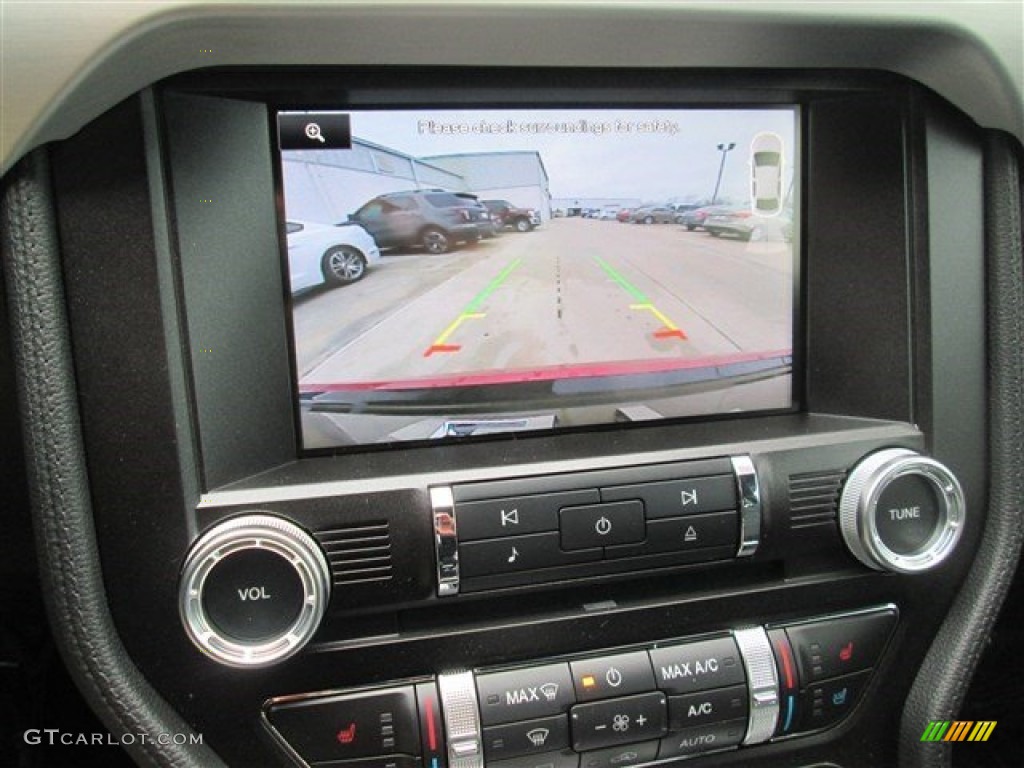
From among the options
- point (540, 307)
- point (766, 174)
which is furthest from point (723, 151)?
point (540, 307)

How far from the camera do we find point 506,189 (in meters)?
0.99

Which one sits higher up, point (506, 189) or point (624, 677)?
point (506, 189)

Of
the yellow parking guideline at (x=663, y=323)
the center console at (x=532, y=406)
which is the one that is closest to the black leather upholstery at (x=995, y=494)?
the center console at (x=532, y=406)

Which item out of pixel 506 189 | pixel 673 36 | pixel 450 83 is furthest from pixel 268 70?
pixel 673 36

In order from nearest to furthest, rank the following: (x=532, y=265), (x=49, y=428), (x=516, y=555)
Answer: (x=49, y=428)
(x=516, y=555)
(x=532, y=265)

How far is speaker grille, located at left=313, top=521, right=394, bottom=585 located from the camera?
88cm

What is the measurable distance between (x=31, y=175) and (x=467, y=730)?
0.76 metres

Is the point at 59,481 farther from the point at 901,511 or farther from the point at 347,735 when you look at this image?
the point at 901,511

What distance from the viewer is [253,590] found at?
860mm

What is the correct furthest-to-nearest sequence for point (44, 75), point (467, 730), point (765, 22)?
point (467, 730)
point (765, 22)
point (44, 75)

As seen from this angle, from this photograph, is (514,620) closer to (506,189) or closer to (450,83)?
(506,189)

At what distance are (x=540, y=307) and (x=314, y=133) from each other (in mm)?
349

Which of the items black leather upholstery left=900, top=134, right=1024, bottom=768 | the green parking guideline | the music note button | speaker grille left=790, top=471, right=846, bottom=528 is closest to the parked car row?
the green parking guideline

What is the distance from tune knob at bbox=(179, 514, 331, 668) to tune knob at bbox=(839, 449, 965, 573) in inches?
26.1
